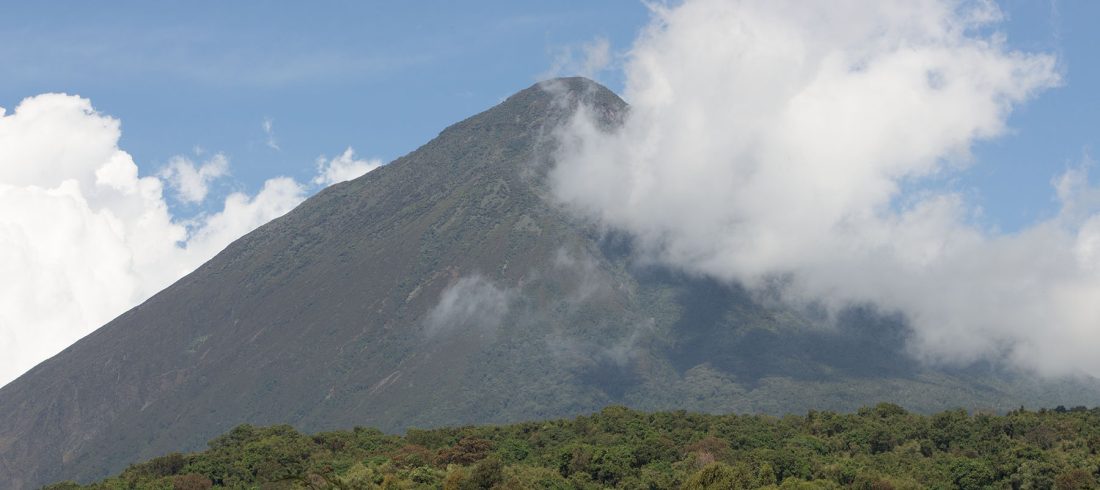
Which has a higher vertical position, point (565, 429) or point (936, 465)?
point (565, 429)

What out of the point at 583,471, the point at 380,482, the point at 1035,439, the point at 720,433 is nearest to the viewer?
the point at 380,482

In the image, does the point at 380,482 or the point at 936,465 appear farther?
the point at 936,465

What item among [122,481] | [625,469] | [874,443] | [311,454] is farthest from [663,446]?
[122,481]

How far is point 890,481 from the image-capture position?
94.0 m

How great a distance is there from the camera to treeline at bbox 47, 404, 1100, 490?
314ft

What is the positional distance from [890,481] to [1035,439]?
26918mm

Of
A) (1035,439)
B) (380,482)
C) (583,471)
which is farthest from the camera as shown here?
(1035,439)

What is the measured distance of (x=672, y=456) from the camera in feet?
372

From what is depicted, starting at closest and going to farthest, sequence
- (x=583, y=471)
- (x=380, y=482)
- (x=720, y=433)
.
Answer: (x=380, y=482)
(x=583, y=471)
(x=720, y=433)

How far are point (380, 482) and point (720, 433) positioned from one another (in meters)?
44.0

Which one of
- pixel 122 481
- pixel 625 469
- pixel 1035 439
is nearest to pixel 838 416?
pixel 1035 439

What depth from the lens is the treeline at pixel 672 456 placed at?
95.6 m

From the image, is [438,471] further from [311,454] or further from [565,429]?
[565,429]

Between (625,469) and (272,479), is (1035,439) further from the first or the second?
(272,479)
